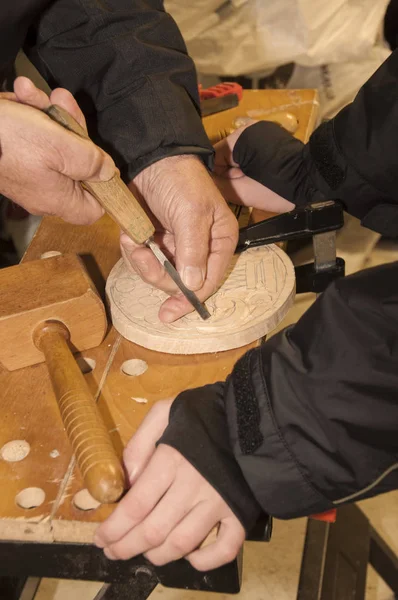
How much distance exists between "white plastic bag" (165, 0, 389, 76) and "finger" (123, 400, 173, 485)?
59.9 inches

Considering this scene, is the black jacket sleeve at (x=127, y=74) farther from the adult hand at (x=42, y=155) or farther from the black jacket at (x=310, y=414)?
the black jacket at (x=310, y=414)

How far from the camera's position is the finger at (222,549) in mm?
751

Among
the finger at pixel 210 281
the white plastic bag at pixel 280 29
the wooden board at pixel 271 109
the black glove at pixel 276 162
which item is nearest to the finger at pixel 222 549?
the finger at pixel 210 281

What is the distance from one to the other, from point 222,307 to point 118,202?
24 cm

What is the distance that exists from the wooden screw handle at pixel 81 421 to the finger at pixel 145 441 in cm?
5

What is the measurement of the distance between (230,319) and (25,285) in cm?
32

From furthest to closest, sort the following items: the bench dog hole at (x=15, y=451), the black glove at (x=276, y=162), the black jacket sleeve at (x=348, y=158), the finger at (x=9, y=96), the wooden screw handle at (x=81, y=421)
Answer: the black glove at (x=276, y=162), the black jacket sleeve at (x=348, y=158), the finger at (x=9, y=96), the bench dog hole at (x=15, y=451), the wooden screw handle at (x=81, y=421)

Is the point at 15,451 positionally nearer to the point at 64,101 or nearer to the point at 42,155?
the point at 42,155

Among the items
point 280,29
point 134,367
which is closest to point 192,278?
point 134,367

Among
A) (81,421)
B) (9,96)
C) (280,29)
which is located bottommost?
(280,29)

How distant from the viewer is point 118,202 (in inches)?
38.2

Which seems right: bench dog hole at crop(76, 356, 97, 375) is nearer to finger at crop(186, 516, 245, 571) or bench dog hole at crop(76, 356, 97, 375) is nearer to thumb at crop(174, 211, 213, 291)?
thumb at crop(174, 211, 213, 291)

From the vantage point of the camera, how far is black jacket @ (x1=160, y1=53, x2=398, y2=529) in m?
0.77

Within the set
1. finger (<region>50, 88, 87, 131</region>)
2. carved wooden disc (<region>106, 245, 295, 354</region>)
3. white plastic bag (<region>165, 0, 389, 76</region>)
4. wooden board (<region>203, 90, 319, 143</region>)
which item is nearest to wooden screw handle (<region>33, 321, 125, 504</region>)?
carved wooden disc (<region>106, 245, 295, 354</region>)
